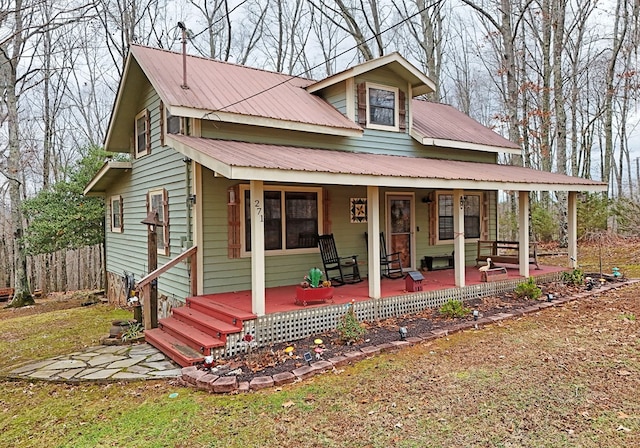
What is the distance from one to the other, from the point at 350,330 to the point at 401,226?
4.30 metres

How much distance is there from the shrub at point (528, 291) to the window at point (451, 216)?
2444mm

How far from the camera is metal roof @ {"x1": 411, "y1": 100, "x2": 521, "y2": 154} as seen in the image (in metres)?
9.47

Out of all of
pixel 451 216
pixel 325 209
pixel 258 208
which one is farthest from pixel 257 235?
pixel 451 216

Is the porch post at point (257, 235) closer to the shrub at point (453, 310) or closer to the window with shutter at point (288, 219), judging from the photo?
the window with shutter at point (288, 219)

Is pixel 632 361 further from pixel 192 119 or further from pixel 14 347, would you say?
pixel 14 347

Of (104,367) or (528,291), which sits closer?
(104,367)

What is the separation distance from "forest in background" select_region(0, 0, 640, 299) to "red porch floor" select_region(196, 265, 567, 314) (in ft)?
21.3

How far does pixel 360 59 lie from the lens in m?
21.8

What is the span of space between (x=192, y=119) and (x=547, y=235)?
15332 mm

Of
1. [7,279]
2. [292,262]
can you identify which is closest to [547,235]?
[292,262]

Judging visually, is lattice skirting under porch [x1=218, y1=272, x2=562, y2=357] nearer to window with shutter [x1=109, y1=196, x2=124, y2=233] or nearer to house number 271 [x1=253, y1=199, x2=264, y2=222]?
house number 271 [x1=253, y1=199, x2=264, y2=222]

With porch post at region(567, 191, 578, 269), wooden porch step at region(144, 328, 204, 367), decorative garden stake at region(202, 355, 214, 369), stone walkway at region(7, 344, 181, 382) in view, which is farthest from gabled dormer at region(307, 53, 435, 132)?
stone walkway at region(7, 344, 181, 382)

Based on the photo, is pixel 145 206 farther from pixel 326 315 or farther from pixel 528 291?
pixel 528 291

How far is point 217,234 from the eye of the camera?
22.7 ft
